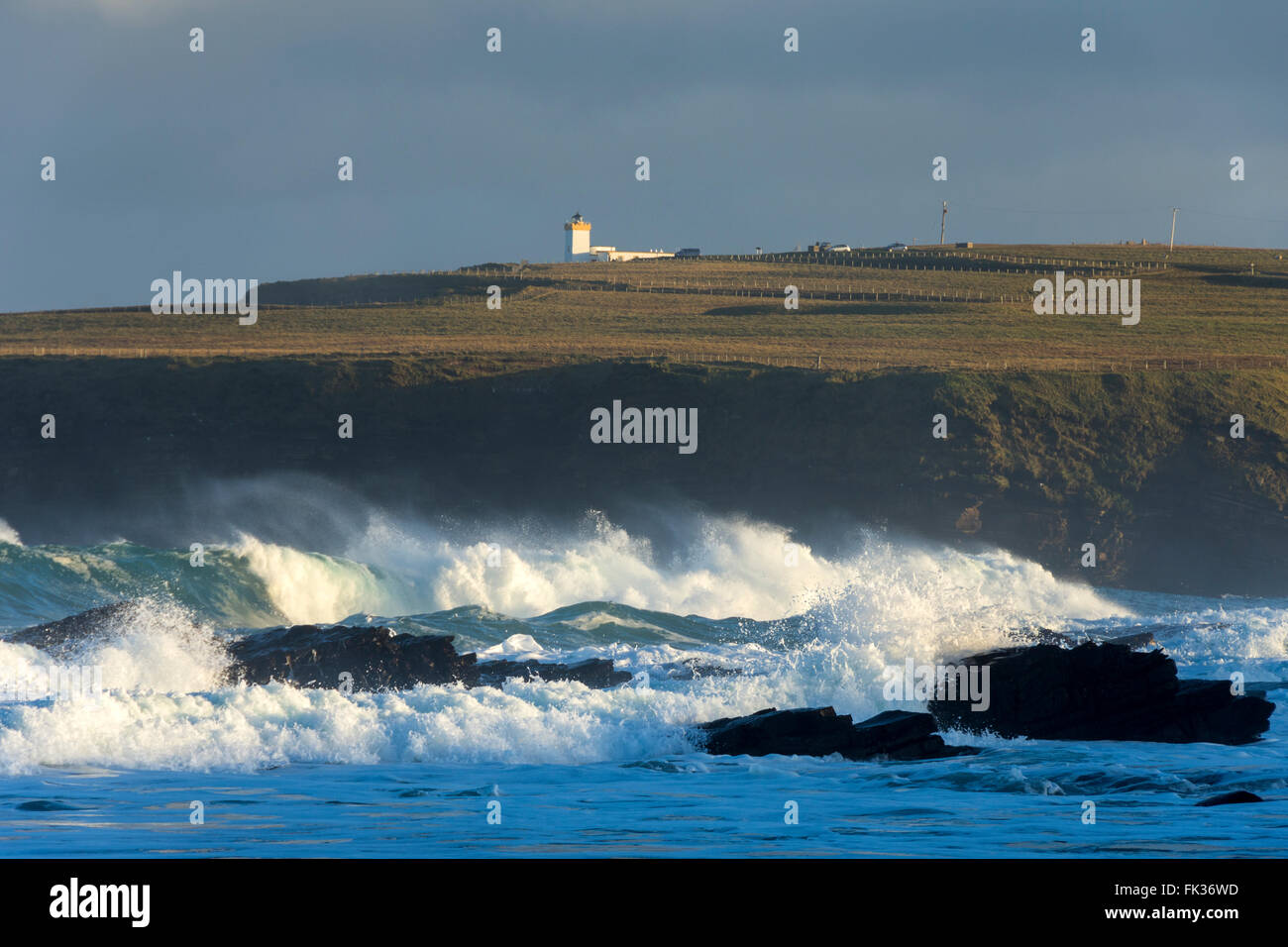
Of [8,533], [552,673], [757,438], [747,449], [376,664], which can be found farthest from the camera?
[757,438]

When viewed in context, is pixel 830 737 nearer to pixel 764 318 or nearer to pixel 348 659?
pixel 348 659

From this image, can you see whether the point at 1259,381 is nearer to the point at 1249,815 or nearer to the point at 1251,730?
the point at 1251,730

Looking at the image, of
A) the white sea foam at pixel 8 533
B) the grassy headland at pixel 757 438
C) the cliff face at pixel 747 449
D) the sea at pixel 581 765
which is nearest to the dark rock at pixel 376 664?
the sea at pixel 581 765

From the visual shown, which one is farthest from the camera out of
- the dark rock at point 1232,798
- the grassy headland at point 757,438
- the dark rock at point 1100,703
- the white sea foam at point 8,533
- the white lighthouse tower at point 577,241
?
the white lighthouse tower at point 577,241

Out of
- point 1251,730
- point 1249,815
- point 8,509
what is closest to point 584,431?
point 8,509

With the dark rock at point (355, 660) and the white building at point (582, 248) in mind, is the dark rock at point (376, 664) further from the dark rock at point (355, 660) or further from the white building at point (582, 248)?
the white building at point (582, 248)

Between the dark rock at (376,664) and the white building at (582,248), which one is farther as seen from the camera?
the white building at (582,248)

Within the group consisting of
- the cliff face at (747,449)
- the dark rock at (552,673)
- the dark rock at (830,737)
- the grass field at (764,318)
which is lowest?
the dark rock at (830,737)

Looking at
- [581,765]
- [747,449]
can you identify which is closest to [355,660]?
[581,765]
